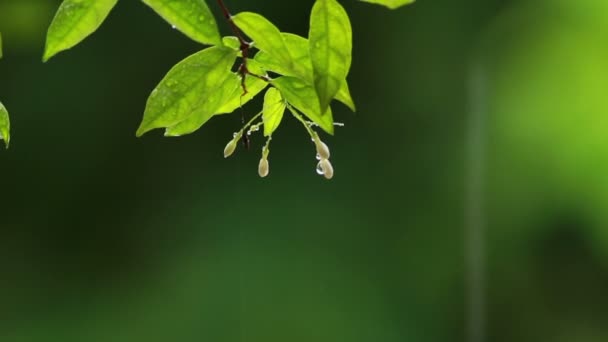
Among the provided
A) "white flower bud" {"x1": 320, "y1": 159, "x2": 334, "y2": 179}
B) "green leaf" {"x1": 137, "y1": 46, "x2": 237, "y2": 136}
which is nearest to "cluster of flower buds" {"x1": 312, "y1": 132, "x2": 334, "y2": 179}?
"white flower bud" {"x1": 320, "y1": 159, "x2": 334, "y2": 179}

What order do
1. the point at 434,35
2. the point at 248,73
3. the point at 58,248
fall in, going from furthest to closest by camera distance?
the point at 434,35 → the point at 58,248 → the point at 248,73

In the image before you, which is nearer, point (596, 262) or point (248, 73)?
point (248, 73)

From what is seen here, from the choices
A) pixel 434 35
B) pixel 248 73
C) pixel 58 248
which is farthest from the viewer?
pixel 434 35

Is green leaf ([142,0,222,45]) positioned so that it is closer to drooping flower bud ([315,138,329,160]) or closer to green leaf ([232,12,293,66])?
green leaf ([232,12,293,66])

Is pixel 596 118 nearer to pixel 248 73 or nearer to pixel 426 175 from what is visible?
pixel 426 175

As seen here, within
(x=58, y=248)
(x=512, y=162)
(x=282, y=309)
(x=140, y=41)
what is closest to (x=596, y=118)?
(x=512, y=162)

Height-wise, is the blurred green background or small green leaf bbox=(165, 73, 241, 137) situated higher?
small green leaf bbox=(165, 73, 241, 137)

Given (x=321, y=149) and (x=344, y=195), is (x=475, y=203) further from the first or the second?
(x=321, y=149)
